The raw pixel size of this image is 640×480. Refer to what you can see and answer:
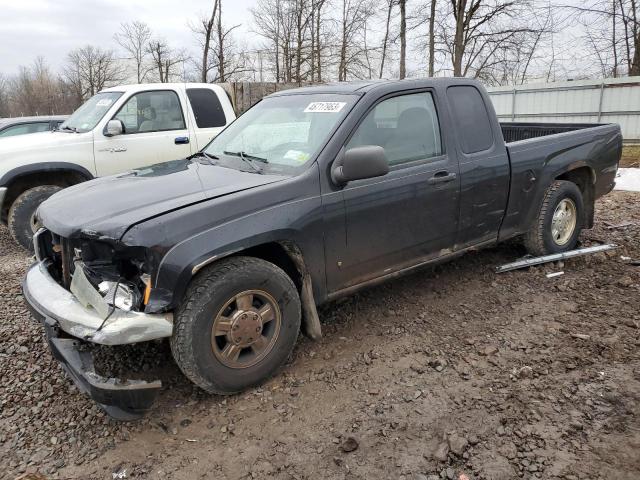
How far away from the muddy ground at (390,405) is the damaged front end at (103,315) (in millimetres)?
359

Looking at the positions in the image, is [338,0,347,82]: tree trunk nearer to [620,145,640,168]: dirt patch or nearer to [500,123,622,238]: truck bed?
[620,145,640,168]: dirt patch

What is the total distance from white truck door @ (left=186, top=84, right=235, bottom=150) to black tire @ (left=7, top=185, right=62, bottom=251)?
216 centimetres

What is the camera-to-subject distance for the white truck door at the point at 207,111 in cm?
723

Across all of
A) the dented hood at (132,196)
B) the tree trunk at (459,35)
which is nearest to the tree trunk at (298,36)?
the tree trunk at (459,35)

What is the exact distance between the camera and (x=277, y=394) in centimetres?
312

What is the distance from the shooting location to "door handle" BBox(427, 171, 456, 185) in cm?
381

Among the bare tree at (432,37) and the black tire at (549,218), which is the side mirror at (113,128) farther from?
the bare tree at (432,37)

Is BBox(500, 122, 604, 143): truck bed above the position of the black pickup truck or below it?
above

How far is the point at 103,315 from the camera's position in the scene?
8.75 ft

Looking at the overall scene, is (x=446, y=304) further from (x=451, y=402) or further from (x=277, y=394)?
(x=277, y=394)

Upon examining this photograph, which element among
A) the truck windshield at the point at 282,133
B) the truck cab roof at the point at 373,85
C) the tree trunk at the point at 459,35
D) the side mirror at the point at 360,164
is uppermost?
the tree trunk at the point at 459,35

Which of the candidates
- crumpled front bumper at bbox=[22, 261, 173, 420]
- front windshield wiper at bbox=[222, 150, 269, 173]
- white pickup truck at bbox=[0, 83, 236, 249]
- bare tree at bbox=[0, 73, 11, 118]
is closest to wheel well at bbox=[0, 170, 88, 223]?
white pickup truck at bbox=[0, 83, 236, 249]

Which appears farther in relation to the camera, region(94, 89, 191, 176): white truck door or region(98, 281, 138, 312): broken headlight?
region(94, 89, 191, 176): white truck door

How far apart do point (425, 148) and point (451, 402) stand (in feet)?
6.35
